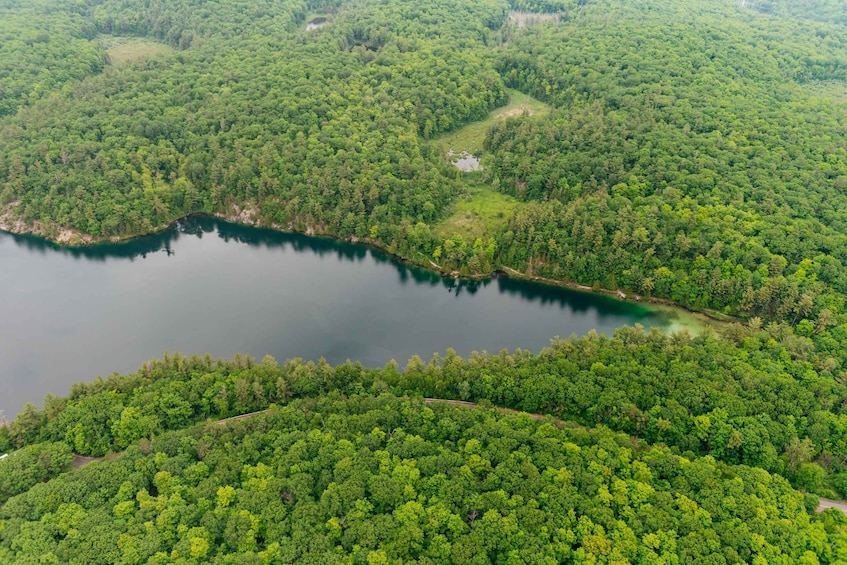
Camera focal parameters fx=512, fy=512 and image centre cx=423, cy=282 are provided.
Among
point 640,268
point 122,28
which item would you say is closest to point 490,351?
point 640,268

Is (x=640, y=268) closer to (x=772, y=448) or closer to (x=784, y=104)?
(x=772, y=448)

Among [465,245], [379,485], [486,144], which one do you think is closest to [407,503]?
[379,485]

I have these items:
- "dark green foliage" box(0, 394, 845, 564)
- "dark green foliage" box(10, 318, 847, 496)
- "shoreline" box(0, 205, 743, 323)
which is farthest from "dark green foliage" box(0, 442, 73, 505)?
"shoreline" box(0, 205, 743, 323)

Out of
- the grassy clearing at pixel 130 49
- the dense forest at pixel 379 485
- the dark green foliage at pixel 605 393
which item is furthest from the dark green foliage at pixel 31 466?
the grassy clearing at pixel 130 49

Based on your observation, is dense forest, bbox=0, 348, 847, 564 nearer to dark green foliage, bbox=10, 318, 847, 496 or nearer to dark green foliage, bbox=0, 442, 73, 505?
dark green foliage, bbox=0, 442, 73, 505

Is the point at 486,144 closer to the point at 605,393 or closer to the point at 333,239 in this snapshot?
the point at 333,239

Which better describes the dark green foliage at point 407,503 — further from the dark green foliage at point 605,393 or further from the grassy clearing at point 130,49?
the grassy clearing at point 130,49
